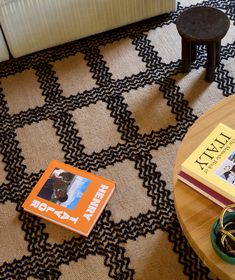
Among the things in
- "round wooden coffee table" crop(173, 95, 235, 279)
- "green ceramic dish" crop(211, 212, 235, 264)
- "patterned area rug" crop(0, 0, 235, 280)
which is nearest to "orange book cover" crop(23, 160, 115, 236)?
"patterned area rug" crop(0, 0, 235, 280)

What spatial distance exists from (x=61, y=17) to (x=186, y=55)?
535mm

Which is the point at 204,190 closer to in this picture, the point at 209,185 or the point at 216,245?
the point at 209,185

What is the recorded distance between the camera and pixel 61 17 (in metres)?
1.89

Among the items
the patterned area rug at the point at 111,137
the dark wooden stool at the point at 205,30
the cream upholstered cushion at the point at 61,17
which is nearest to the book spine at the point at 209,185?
the patterned area rug at the point at 111,137

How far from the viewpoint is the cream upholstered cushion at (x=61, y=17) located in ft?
6.04

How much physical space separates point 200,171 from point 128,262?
428mm

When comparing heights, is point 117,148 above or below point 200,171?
below

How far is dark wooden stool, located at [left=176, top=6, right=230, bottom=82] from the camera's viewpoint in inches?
65.4

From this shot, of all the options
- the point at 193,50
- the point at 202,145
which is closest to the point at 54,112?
the point at 193,50

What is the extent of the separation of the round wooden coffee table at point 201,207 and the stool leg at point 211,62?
1.45 feet

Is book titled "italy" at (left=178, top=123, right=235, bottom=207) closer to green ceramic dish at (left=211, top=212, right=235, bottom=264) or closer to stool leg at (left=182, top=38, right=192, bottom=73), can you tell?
green ceramic dish at (left=211, top=212, right=235, bottom=264)

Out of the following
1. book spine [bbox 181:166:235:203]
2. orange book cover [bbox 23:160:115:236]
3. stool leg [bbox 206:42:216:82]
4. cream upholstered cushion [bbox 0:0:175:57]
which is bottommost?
orange book cover [bbox 23:160:115:236]

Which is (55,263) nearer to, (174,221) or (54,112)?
(174,221)

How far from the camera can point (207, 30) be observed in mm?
1678
